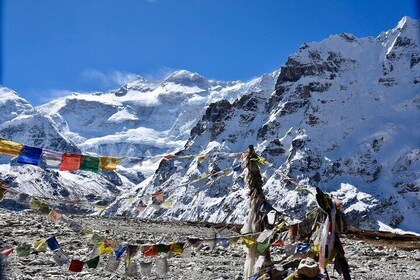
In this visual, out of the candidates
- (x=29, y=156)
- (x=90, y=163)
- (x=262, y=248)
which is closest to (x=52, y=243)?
(x=90, y=163)

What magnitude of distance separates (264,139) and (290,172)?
3423 cm

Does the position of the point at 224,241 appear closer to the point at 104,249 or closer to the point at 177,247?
the point at 177,247

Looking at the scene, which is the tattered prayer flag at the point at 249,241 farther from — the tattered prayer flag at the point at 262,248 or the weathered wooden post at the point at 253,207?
the tattered prayer flag at the point at 262,248

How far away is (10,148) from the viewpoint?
11.6m

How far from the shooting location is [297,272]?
391 inches

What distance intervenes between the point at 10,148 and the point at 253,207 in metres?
5.06

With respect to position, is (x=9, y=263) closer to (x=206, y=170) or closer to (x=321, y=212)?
(x=321, y=212)

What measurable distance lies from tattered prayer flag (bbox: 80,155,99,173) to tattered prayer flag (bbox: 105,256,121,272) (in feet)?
6.47

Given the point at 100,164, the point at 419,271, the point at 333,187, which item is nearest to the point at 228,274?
the point at 100,164

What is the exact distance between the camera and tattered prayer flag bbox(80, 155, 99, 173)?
41.3 ft

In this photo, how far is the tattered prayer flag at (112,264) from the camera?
12.9 m

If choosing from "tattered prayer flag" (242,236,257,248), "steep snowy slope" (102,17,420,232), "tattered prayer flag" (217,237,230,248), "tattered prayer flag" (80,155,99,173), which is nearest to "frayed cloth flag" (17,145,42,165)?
"tattered prayer flag" (80,155,99,173)

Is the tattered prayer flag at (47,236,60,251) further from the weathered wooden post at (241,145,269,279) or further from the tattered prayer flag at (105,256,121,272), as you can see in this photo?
the weathered wooden post at (241,145,269,279)

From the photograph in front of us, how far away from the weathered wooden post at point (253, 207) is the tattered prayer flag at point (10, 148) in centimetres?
478
